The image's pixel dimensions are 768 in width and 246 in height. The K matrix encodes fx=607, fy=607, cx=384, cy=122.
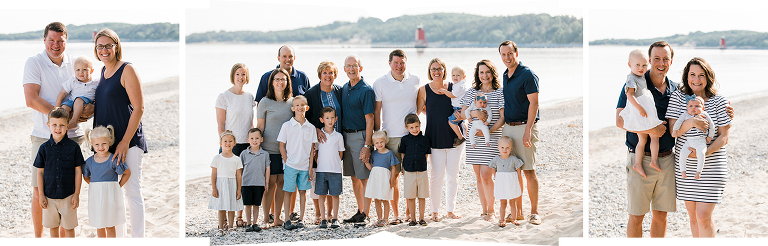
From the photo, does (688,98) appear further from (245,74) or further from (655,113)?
(245,74)

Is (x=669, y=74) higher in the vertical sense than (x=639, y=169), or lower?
higher

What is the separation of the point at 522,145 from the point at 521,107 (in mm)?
356

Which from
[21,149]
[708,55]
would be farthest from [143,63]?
[708,55]

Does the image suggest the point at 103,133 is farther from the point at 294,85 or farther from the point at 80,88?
the point at 294,85

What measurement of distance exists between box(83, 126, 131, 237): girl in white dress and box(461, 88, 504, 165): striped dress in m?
3.05

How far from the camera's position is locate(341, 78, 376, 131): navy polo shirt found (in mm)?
5734

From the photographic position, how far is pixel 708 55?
3384cm

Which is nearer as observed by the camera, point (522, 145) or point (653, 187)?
point (653, 187)

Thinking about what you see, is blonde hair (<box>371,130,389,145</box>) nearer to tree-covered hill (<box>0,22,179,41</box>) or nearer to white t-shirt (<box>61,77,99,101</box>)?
white t-shirt (<box>61,77,99,101</box>)

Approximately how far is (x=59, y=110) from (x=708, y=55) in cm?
3586

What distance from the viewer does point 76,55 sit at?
60.3 feet

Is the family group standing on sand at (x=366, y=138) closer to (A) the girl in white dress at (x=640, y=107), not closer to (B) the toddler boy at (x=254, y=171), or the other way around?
(B) the toddler boy at (x=254, y=171)

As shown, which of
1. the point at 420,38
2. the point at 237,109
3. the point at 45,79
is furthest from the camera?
the point at 420,38

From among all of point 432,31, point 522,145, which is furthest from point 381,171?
point 432,31
